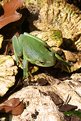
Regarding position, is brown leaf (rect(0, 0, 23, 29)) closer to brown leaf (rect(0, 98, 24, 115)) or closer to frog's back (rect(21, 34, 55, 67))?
frog's back (rect(21, 34, 55, 67))

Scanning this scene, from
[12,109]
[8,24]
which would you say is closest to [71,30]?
[8,24]

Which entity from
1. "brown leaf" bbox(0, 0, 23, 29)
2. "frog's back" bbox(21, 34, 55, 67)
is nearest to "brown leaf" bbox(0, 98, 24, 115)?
"frog's back" bbox(21, 34, 55, 67)

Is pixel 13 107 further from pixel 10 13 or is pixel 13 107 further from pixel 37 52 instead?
pixel 10 13

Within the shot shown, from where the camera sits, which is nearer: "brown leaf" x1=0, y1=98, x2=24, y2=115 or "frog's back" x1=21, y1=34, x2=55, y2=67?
"brown leaf" x1=0, y1=98, x2=24, y2=115

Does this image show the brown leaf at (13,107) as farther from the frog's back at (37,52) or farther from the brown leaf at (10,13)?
the brown leaf at (10,13)

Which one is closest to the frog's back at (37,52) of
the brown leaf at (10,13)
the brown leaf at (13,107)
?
the brown leaf at (10,13)
